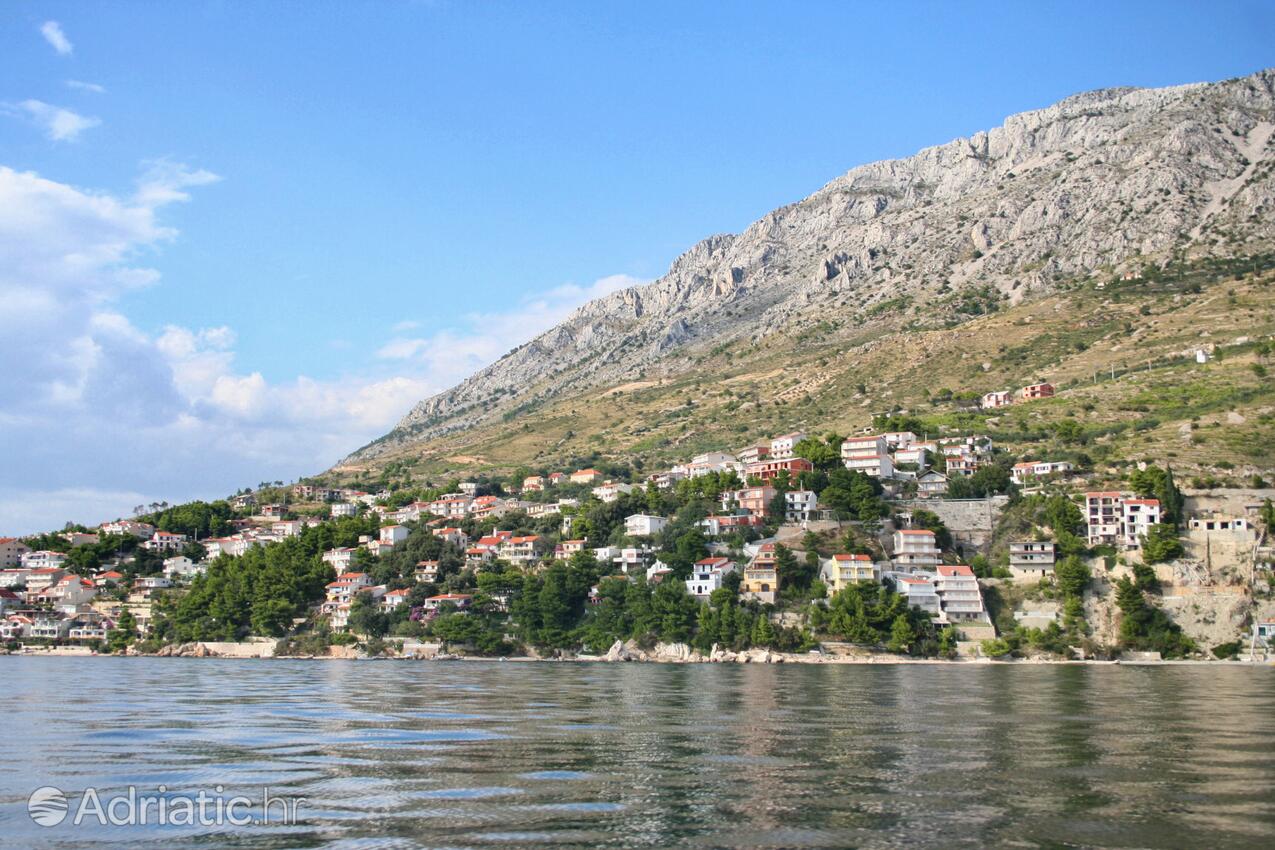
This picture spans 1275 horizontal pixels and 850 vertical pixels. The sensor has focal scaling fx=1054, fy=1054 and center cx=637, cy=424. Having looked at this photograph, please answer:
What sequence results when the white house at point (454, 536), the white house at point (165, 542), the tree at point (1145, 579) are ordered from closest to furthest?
the tree at point (1145, 579), the white house at point (454, 536), the white house at point (165, 542)

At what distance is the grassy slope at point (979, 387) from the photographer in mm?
87625

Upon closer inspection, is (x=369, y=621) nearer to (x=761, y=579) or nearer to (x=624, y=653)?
(x=624, y=653)

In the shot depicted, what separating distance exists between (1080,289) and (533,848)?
460ft

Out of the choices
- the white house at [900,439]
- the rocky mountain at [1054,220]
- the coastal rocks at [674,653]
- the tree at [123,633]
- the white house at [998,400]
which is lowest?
the tree at [123,633]

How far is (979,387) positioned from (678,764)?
344ft

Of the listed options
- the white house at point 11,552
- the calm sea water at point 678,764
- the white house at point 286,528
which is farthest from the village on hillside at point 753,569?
the calm sea water at point 678,764

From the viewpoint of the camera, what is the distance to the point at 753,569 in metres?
75.5

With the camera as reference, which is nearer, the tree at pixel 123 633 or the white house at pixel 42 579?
the tree at pixel 123 633

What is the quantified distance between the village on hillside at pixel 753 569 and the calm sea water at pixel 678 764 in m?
25.0

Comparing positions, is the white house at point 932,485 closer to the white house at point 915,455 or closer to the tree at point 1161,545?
the white house at point 915,455

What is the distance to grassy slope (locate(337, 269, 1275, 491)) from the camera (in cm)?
8762

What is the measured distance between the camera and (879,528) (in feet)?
267

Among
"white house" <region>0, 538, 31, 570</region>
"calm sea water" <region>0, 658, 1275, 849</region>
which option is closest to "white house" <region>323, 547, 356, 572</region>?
"white house" <region>0, 538, 31, 570</region>

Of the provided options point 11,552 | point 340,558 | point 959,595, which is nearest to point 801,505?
point 959,595
